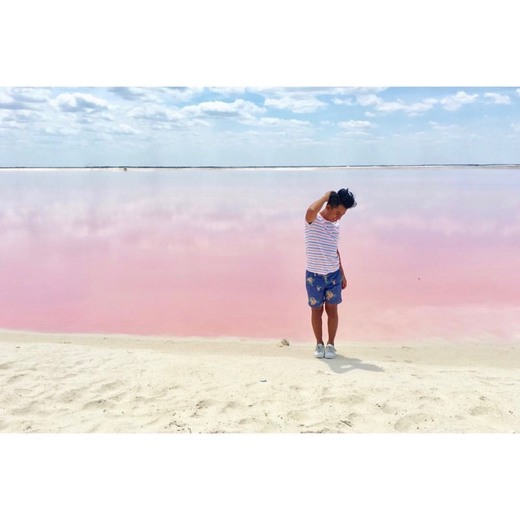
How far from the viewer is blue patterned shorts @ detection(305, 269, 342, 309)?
4.25 meters

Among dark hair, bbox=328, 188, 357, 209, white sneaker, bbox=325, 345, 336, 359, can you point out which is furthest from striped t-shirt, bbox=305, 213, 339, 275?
white sneaker, bbox=325, 345, 336, 359

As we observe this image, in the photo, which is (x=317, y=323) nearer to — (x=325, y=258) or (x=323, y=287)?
(x=323, y=287)

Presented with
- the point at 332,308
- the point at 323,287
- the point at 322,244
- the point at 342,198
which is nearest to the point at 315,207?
the point at 342,198

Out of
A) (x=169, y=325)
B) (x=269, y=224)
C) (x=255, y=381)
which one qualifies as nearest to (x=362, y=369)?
(x=255, y=381)

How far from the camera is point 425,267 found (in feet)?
22.8

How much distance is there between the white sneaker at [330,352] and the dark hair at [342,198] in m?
1.04

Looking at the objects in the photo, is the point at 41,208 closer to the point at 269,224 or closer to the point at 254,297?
the point at 269,224

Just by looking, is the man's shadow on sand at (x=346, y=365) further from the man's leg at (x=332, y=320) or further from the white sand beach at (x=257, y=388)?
the man's leg at (x=332, y=320)

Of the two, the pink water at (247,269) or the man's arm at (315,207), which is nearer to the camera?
the man's arm at (315,207)

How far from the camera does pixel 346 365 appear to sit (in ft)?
13.3

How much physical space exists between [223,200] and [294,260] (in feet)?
20.4

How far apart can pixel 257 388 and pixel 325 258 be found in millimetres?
1117

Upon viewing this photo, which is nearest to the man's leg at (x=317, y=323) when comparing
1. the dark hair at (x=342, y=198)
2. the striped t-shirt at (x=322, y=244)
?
the striped t-shirt at (x=322, y=244)

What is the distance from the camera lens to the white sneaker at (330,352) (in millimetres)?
4227
